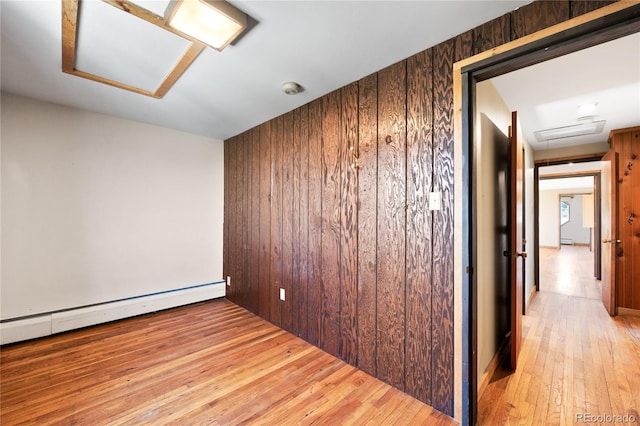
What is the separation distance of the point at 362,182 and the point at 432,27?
105cm

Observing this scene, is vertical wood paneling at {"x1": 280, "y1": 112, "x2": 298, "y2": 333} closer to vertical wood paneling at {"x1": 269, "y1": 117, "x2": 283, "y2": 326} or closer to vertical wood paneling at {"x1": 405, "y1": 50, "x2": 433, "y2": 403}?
vertical wood paneling at {"x1": 269, "y1": 117, "x2": 283, "y2": 326}

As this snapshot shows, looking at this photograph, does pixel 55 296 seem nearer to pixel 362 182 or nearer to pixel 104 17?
pixel 104 17

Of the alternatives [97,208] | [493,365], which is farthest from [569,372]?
[97,208]

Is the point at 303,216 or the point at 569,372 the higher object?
the point at 303,216

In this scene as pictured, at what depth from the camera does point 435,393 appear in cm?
161

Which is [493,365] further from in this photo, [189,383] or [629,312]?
[629,312]

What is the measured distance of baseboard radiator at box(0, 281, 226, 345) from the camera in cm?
244

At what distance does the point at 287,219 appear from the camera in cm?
275

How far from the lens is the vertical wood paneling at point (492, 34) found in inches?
54.0

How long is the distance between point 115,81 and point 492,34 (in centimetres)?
284

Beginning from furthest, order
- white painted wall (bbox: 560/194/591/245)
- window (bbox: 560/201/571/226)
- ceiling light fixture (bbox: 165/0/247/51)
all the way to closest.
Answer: window (bbox: 560/201/571/226) → white painted wall (bbox: 560/194/591/245) → ceiling light fixture (bbox: 165/0/247/51)

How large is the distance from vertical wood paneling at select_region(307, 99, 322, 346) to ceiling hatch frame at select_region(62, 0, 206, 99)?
1.07 metres

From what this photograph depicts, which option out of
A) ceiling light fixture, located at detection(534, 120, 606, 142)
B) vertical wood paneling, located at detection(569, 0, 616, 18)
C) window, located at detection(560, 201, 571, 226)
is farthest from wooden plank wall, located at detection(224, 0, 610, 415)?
window, located at detection(560, 201, 571, 226)

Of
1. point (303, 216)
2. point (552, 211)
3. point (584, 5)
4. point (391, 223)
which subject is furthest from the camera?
point (552, 211)
